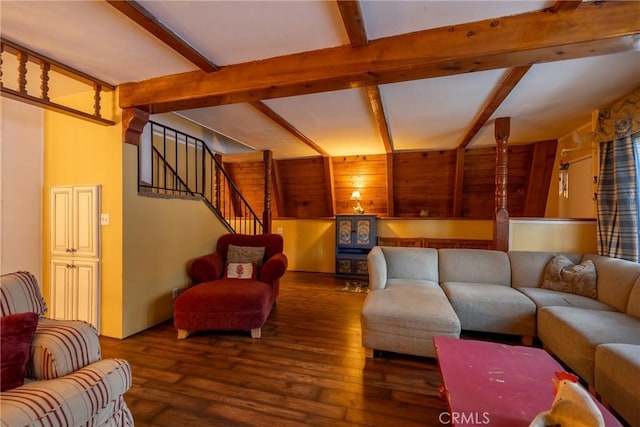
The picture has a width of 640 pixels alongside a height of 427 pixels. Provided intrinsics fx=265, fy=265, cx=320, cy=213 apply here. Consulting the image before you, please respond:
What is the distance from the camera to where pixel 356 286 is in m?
4.42

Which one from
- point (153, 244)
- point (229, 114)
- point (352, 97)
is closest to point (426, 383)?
point (352, 97)

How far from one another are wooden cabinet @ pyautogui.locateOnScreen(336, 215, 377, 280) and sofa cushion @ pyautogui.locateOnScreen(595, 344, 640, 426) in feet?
11.2

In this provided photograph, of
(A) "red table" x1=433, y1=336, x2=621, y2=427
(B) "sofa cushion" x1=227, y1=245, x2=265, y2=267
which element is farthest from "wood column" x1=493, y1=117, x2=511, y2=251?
(B) "sofa cushion" x1=227, y1=245, x2=265, y2=267

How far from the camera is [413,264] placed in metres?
3.04

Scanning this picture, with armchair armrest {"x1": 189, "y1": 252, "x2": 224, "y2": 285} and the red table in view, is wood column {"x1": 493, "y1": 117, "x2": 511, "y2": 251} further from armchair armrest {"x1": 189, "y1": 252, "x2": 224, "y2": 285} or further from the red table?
armchair armrest {"x1": 189, "y1": 252, "x2": 224, "y2": 285}

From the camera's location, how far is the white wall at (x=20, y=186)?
8.05 feet

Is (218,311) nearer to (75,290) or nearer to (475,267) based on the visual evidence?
(75,290)

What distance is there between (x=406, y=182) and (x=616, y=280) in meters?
3.39

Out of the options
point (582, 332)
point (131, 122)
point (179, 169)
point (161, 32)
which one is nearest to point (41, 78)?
point (131, 122)

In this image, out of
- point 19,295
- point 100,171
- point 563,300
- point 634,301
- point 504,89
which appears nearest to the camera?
point 19,295

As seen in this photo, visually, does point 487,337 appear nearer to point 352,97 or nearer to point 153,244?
point 352,97

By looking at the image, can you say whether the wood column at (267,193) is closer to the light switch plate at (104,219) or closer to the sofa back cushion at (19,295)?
the light switch plate at (104,219)

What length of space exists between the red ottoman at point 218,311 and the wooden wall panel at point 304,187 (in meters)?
3.53

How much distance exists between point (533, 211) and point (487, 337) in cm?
335
